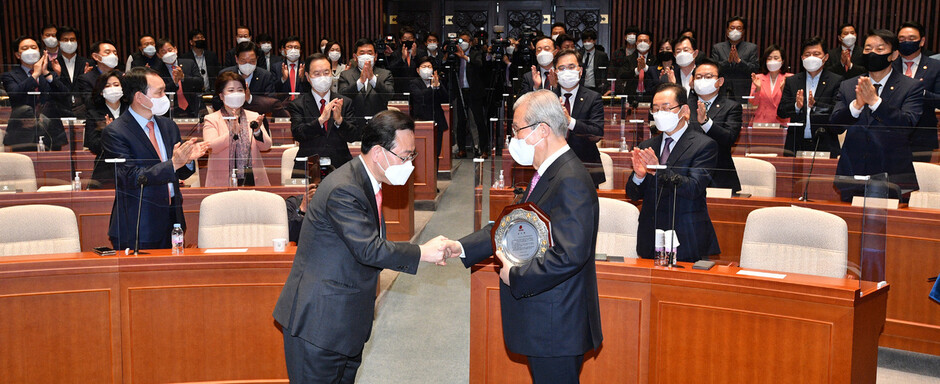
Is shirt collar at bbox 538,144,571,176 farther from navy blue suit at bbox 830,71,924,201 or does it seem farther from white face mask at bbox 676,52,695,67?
white face mask at bbox 676,52,695,67

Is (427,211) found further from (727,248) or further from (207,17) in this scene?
(207,17)

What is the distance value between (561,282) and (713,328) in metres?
1.05

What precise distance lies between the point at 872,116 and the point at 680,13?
7939mm

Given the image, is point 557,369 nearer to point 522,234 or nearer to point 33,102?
point 522,234

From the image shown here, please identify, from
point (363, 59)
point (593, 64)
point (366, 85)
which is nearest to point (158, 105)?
point (366, 85)

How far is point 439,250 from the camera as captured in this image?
2.78 metres

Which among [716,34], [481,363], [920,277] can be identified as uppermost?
[716,34]

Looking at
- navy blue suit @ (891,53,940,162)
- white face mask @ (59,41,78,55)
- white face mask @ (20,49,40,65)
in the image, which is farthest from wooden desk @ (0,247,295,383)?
white face mask @ (59,41,78,55)

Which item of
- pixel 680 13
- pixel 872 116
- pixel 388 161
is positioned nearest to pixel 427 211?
pixel 872 116

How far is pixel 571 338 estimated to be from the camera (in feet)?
8.16

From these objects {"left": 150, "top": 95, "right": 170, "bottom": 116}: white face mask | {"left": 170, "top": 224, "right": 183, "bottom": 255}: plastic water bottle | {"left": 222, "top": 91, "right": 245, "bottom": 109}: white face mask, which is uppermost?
{"left": 222, "top": 91, "right": 245, "bottom": 109}: white face mask

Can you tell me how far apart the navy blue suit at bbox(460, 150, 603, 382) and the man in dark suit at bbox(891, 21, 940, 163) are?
3.28 meters

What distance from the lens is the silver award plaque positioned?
2.43 meters

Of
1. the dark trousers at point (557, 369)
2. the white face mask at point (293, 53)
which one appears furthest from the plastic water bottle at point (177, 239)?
the white face mask at point (293, 53)
